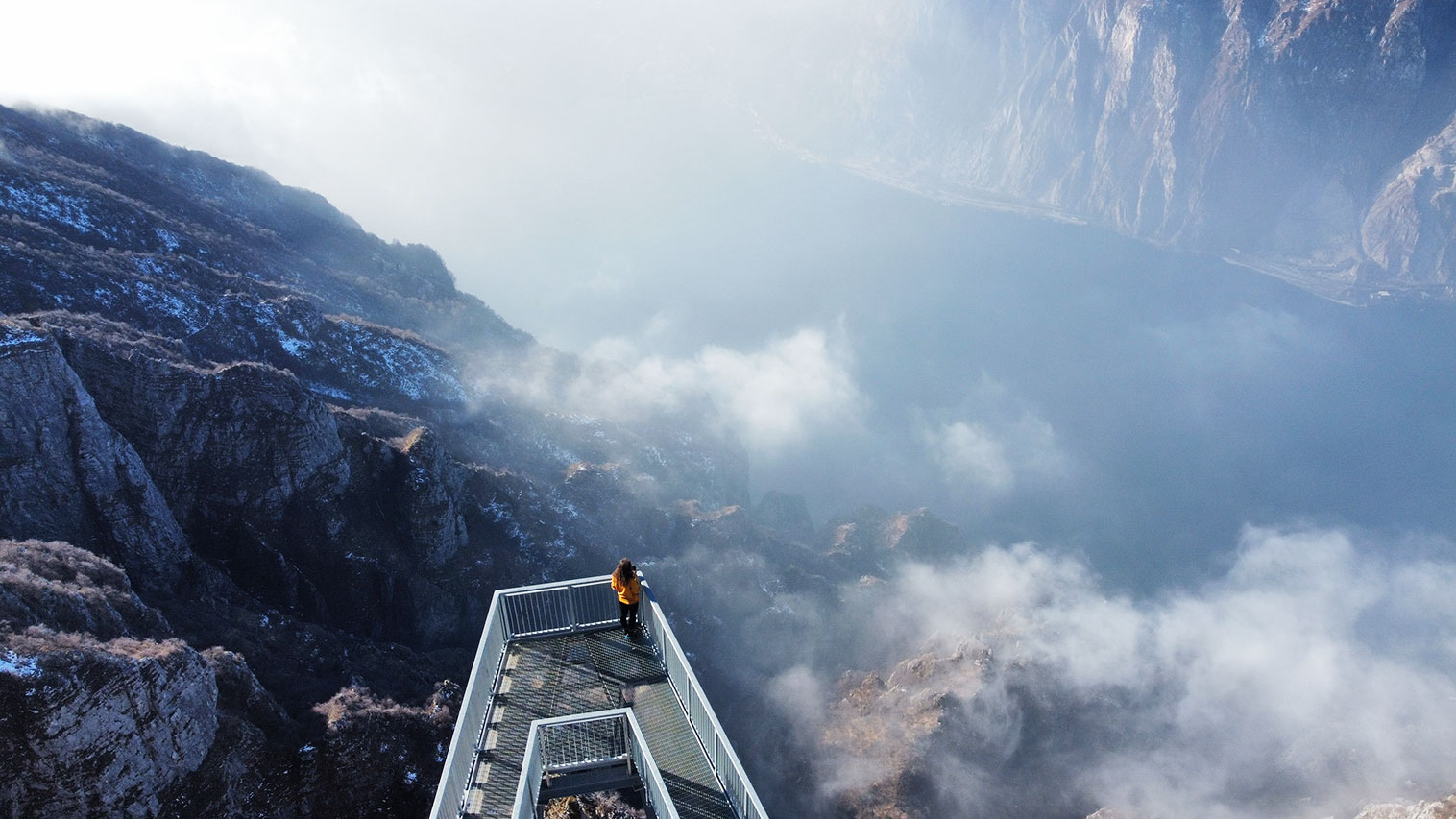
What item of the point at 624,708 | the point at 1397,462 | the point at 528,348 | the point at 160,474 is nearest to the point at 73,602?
the point at 160,474

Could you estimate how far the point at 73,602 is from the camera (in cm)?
3406

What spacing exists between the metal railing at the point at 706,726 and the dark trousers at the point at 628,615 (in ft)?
1.77

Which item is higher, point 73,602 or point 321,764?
point 73,602

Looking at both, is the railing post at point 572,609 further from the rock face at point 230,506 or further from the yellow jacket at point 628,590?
the rock face at point 230,506

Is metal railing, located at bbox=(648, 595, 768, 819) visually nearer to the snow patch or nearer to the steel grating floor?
the steel grating floor

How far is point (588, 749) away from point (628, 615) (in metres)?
4.65

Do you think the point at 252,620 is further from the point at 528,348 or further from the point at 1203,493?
the point at 1203,493

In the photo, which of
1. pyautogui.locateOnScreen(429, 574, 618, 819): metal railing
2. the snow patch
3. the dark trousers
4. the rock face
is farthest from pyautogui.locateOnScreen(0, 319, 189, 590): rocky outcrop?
the dark trousers

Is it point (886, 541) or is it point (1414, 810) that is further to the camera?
point (886, 541)

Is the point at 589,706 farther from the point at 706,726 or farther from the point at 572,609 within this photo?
the point at 572,609

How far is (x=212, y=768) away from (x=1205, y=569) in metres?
165

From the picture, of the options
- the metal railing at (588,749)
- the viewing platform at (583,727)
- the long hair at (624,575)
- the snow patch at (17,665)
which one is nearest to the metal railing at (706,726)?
the viewing platform at (583,727)

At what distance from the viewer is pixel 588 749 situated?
2153 cm

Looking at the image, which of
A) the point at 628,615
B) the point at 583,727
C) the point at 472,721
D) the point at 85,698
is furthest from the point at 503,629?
the point at 85,698
